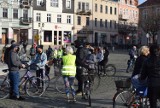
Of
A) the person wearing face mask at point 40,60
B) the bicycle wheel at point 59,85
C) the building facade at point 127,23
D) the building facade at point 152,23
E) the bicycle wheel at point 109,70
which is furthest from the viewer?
the building facade at point 127,23

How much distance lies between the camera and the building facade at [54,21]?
62.8 m

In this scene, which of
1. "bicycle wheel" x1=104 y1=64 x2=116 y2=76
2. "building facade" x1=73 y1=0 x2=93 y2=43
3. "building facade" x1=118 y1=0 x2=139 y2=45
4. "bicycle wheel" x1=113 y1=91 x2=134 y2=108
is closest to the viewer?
"bicycle wheel" x1=113 y1=91 x2=134 y2=108

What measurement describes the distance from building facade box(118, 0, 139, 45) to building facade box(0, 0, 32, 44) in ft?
86.4

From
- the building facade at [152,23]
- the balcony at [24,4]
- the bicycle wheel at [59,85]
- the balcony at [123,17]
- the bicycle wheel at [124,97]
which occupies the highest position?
the balcony at [24,4]

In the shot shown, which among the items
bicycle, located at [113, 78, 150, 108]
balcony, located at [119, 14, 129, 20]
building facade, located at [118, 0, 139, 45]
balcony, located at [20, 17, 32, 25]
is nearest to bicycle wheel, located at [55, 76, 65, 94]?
bicycle, located at [113, 78, 150, 108]

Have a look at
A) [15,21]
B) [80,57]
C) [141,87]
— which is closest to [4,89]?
[80,57]

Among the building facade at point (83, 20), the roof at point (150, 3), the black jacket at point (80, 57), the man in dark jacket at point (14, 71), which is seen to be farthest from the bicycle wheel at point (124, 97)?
the roof at point (150, 3)

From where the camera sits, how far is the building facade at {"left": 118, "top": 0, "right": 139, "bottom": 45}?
81.5m

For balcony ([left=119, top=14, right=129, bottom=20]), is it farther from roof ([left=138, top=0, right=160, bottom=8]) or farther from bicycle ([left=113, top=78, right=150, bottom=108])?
bicycle ([left=113, top=78, right=150, bottom=108])

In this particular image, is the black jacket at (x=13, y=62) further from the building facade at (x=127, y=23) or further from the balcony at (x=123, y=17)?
the balcony at (x=123, y=17)

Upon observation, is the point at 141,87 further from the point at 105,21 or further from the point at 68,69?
the point at 105,21

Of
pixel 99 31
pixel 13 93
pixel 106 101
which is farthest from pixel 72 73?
pixel 99 31

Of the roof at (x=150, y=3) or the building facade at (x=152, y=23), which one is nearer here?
the building facade at (x=152, y=23)

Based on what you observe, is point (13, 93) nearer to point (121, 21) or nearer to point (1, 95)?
point (1, 95)
